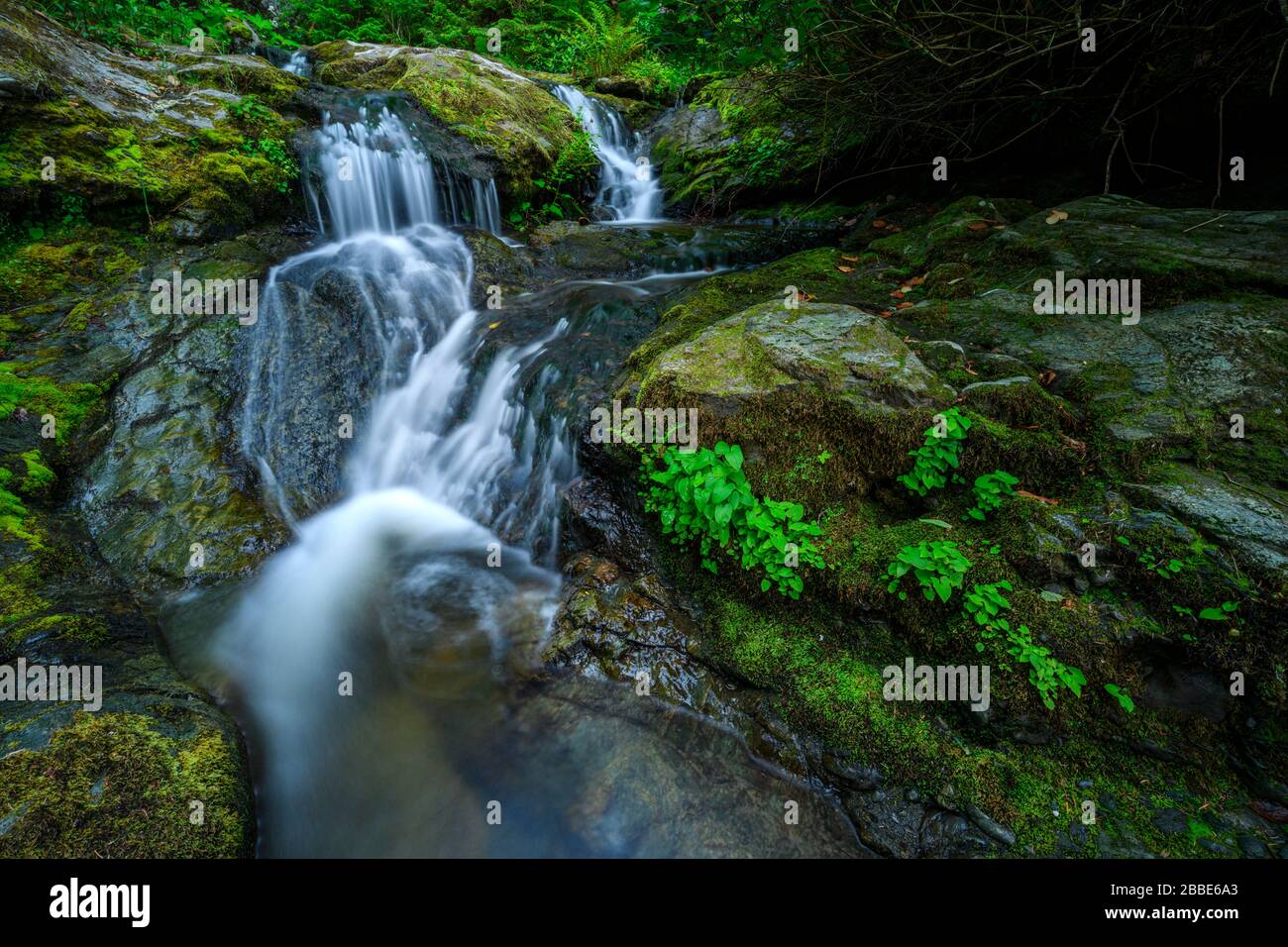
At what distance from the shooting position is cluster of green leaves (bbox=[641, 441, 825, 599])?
11.1 ft

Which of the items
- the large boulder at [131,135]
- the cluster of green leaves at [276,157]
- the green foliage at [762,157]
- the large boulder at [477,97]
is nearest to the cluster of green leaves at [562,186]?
the large boulder at [477,97]

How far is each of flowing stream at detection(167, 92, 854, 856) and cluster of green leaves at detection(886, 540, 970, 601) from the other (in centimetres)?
136

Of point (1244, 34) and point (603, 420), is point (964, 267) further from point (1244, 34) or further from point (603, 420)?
point (603, 420)

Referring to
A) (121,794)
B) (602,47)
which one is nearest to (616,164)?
(602,47)

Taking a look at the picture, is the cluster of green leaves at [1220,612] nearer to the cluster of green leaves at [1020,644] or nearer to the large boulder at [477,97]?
the cluster of green leaves at [1020,644]

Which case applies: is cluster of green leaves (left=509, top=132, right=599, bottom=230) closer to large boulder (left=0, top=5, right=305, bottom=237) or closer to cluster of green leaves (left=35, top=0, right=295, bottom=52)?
large boulder (left=0, top=5, right=305, bottom=237)

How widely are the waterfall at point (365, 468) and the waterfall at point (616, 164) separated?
185 inches

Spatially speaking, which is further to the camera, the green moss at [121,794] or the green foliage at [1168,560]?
the green foliage at [1168,560]

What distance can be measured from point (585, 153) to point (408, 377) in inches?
305

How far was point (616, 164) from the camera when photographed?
41.2ft

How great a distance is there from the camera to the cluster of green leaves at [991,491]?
10.5 feet

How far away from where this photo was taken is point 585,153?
1134 centimetres

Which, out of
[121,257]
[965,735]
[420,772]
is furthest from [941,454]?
[121,257]

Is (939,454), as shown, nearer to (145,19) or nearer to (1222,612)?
(1222,612)
